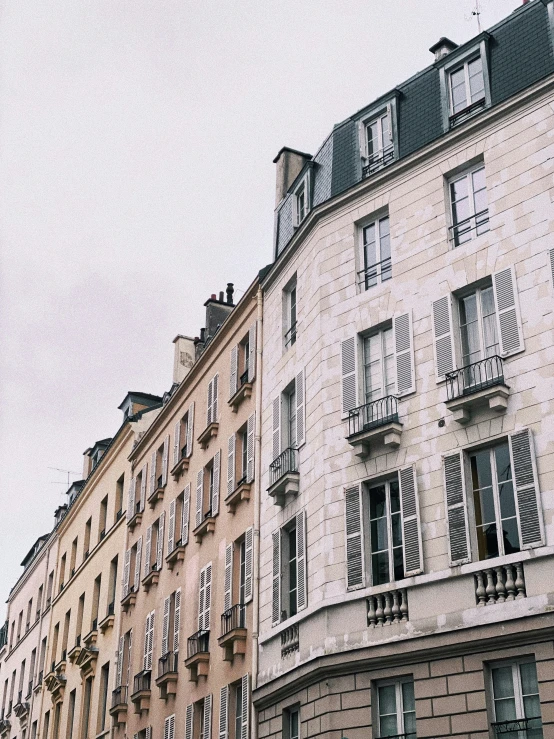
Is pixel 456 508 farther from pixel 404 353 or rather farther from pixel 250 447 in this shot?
pixel 250 447

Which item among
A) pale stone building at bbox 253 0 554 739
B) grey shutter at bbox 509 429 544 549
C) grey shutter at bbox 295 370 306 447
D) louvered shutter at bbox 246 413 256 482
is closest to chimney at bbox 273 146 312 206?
pale stone building at bbox 253 0 554 739

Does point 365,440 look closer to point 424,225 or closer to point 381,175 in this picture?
point 424,225

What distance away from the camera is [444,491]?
19578 mm

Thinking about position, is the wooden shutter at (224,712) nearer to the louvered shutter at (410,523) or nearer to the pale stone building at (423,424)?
the pale stone building at (423,424)

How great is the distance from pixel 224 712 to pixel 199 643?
2.46 metres

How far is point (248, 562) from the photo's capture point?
83.6 feet

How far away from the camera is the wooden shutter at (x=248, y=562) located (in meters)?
25.0

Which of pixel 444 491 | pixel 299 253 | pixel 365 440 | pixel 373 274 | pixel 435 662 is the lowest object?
pixel 435 662

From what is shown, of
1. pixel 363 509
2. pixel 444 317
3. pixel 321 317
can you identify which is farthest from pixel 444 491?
pixel 321 317

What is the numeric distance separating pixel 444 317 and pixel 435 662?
21.5ft

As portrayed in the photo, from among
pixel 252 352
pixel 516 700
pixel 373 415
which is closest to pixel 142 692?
pixel 252 352

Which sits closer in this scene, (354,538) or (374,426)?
(354,538)

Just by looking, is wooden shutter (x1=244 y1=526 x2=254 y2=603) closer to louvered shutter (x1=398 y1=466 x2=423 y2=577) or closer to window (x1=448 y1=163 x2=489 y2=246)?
louvered shutter (x1=398 y1=466 x2=423 y2=577)

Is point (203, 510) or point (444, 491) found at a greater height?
point (203, 510)
